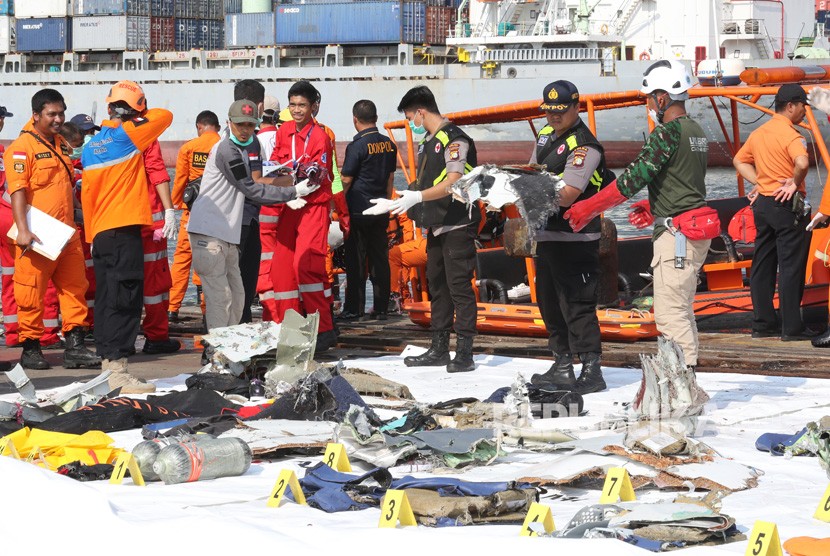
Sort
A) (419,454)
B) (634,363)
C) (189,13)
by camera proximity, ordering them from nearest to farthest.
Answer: (419,454) < (634,363) < (189,13)

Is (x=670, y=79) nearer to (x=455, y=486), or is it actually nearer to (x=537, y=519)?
(x=455, y=486)

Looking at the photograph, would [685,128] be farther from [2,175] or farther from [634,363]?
[2,175]

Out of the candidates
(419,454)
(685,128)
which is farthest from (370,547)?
(685,128)

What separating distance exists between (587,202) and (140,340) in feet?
14.0

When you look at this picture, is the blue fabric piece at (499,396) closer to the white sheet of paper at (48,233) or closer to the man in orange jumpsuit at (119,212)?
the man in orange jumpsuit at (119,212)

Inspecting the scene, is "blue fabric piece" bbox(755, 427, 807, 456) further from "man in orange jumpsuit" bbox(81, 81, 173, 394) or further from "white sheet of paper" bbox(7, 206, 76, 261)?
"white sheet of paper" bbox(7, 206, 76, 261)

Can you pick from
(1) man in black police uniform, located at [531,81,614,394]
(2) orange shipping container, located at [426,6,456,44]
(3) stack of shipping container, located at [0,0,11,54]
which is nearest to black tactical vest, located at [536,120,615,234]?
(1) man in black police uniform, located at [531,81,614,394]

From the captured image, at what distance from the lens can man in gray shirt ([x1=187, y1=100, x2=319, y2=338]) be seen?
295 inches

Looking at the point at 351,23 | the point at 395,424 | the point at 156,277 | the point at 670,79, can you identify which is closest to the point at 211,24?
the point at 351,23

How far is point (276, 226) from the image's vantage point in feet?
27.6

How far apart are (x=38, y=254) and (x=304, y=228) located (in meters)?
1.74

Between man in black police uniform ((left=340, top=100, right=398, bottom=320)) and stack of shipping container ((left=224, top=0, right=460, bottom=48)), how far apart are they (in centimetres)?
3794

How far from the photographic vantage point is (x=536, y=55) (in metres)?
43.5

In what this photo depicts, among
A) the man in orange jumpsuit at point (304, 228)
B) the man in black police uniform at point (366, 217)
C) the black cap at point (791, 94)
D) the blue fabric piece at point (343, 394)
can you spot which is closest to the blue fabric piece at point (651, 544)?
the blue fabric piece at point (343, 394)
